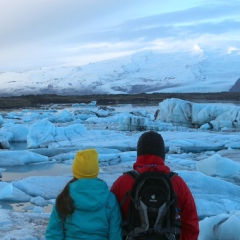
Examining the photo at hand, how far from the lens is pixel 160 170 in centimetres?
206

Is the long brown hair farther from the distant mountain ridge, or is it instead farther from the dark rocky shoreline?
the distant mountain ridge

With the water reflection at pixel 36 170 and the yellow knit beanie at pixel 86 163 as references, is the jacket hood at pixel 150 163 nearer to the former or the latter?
the yellow knit beanie at pixel 86 163

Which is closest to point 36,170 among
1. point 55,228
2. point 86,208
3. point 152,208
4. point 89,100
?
point 55,228

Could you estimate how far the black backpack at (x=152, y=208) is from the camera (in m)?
1.94

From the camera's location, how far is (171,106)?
19.3 meters

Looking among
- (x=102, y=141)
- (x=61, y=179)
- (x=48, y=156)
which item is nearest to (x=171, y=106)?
(x=102, y=141)

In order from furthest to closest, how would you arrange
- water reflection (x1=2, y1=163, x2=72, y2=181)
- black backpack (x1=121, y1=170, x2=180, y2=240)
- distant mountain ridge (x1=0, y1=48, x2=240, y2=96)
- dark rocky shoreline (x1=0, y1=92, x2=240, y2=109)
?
distant mountain ridge (x1=0, y1=48, x2=240, y2=96) → dark rocky shoreline (x1=0, y1=92, x2=240, y2=109) → water reflection (x1=2, y1=163, x2=72, y2=181) → black backpack (x1=121, y1=170, x2=180, y2=240)

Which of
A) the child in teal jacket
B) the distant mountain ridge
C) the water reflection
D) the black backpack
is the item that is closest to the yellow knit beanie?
the child in teal jacket

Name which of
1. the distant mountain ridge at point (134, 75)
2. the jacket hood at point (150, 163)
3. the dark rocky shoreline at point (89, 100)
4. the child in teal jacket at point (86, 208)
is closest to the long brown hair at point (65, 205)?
the child in teal jacket at point (86, 208)

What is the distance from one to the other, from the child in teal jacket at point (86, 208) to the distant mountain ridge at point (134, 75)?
105 meters

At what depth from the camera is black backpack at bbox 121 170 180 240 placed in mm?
1942

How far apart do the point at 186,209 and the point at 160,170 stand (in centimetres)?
25

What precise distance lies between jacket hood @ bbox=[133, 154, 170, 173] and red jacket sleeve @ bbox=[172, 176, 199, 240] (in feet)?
0.27

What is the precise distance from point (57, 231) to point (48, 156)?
9181 millimetres
